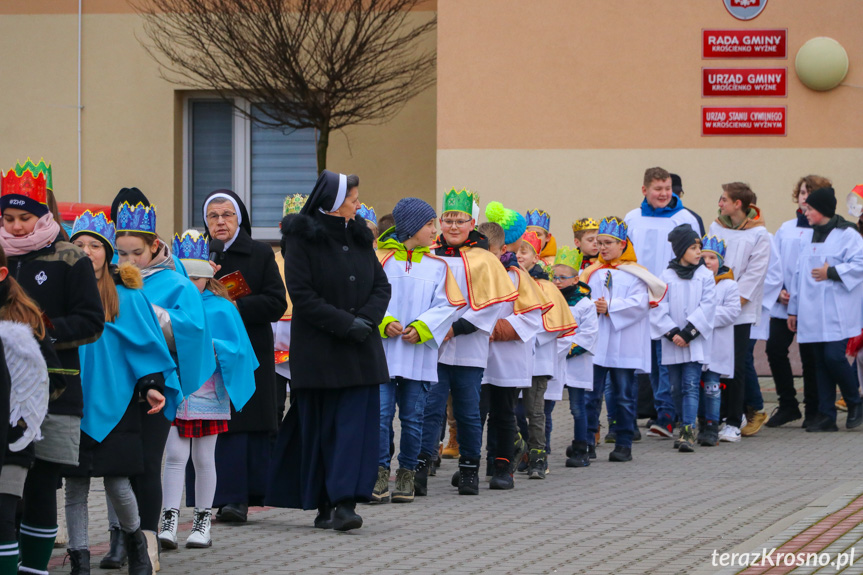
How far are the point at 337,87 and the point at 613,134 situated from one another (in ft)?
11.8

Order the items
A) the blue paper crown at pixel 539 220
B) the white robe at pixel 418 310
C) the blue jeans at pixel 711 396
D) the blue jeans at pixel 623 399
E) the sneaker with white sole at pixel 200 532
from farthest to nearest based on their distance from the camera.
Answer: the blue jeans at pixel 711 396 → the blue paper crown at pixel 539 220 → the blue jeans at pixel 623 399 → the white robe at pixel 418 310 → the sneaker with white sole at pixel 200 532

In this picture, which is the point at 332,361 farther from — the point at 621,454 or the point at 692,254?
the point at 692,254

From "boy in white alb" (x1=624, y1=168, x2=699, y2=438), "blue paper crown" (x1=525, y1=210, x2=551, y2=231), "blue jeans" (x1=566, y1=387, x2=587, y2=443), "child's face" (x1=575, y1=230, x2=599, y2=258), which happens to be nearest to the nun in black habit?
"blue jeans" (x1=566, y1=387, x2=587, y2=443)

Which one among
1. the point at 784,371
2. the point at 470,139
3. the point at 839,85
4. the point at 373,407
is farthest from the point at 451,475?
the point at 839,85

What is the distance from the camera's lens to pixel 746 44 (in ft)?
53.9

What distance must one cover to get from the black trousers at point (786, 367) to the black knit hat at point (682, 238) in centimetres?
199

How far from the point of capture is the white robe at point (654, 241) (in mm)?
12664

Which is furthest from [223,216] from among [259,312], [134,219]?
[134,219]

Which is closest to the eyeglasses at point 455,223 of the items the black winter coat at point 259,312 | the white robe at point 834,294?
the black winter coat at point 259,312

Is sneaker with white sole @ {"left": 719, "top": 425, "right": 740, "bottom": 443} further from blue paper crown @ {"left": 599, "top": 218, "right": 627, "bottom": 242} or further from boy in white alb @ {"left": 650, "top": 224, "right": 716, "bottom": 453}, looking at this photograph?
blue paper crown @ {"left": 599, "top": 218, "right": 627, "bottom": 242}

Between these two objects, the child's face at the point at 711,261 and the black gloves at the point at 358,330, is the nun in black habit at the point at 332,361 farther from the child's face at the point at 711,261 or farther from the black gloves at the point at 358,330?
the child's face at the point at 711,261

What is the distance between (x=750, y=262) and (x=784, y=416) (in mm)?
1734

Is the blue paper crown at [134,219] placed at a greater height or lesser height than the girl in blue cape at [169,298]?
greater

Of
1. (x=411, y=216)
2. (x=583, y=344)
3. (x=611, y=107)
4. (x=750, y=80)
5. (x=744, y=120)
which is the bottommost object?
(x=583, y=344)
